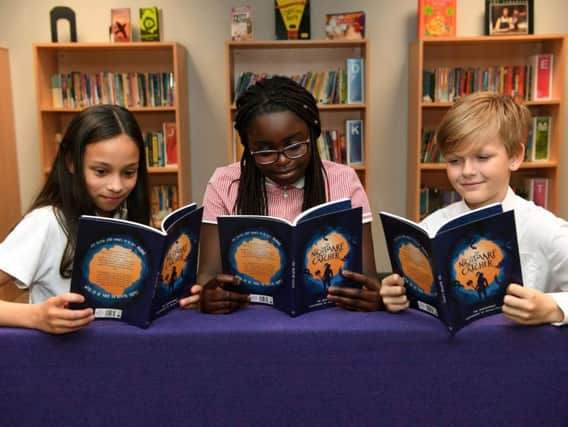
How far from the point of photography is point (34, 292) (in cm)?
131

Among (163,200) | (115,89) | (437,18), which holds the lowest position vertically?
(163,200)

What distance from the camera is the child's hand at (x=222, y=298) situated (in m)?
Answer: 1.05

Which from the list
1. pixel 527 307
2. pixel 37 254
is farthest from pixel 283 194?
pixel 527 307

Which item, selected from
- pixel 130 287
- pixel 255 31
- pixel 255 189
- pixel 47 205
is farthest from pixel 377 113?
pixel 130 287

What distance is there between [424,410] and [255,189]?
0.77 m

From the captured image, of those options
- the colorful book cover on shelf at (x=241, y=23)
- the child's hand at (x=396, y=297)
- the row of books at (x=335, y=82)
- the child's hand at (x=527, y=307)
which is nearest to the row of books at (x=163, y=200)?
the row of books at (x=335, y=82)

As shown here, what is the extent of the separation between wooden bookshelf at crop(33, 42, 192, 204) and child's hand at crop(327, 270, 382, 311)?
2907mm

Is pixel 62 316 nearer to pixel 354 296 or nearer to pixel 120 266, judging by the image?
pixel 120 266

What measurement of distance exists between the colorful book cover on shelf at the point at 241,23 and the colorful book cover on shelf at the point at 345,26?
1.79ft

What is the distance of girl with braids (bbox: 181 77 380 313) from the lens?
1388 mm

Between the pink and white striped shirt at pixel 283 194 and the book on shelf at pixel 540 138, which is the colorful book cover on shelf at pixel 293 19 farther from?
the pink and white striped shirt at pixel 283 194

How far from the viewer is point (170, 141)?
385 cm

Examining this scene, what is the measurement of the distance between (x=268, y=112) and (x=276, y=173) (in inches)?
6.3

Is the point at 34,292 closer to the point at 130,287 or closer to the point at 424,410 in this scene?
the point at 130,287
